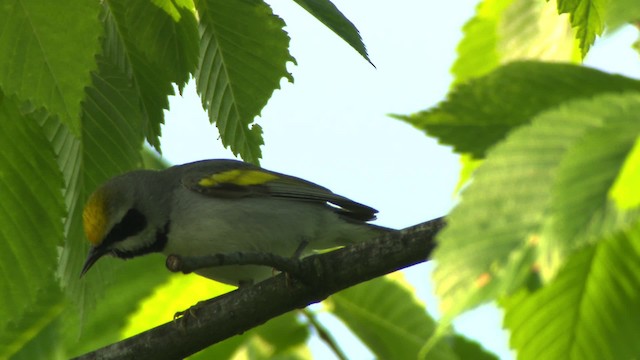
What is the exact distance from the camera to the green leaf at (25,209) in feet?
9.22

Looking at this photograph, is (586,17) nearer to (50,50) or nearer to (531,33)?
(531,33)

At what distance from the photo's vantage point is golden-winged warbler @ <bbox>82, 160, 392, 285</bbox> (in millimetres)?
4809

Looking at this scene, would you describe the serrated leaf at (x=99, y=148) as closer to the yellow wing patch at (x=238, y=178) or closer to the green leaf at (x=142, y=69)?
the green leaf at (x=142, y=69)

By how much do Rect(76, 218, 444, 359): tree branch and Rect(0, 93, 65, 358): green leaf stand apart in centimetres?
41

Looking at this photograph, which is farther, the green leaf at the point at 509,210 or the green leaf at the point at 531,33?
the green leaf at the point at 531,33

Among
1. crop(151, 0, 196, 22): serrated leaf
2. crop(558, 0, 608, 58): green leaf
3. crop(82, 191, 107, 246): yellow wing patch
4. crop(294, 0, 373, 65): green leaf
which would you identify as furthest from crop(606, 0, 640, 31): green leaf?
crop(82, 191, 107, 246): yellow wing patch

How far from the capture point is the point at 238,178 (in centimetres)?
523

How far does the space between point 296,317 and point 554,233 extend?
8.41 feet

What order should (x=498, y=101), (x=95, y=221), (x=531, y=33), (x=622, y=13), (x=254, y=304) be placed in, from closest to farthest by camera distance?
(x=622, y=13) → (x=498, y=101) → (x=254, y=304) → (x=531, y=33) → (x=95, y=221)

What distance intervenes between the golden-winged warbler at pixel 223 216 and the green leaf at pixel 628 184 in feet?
11.9

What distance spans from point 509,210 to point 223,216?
151 inches

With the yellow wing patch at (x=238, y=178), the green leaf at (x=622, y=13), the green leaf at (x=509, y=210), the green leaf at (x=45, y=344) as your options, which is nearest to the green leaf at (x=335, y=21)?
the green leaf at (x=622, y=13)

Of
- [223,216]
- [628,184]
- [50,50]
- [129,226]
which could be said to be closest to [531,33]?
[50,50]

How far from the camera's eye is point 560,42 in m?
3.51
